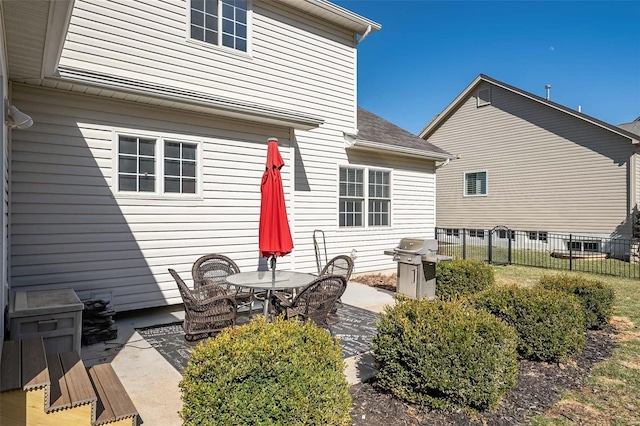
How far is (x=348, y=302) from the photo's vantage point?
6965mm

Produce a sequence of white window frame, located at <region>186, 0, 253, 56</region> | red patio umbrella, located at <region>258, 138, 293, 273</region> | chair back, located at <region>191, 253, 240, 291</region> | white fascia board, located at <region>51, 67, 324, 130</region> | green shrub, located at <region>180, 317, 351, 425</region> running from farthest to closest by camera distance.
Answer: white window frame, located at <region>186, 0, 253, 56</region> → chair back, located at <region>191, 253, 240, 291</region> → white fascia board, located at <region>51, 67, 324, 130</region> → red patio umbrella, located at <region>258, 138, 293, 273</region> → green shrub, located at <region>180, 317, 351, 425</region>

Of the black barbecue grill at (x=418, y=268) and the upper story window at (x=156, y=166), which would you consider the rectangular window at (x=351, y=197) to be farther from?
the upper story window at (x=156, y=166)

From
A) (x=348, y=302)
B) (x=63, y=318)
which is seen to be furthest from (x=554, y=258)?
(x=63, y=318)

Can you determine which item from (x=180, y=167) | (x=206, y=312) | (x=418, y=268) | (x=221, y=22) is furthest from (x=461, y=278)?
(x=221, y=22)

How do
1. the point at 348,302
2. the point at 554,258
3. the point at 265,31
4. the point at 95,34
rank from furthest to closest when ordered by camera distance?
the point at 554,258 < the point at 265,31 < the point at 348,302 < the point at 95,34

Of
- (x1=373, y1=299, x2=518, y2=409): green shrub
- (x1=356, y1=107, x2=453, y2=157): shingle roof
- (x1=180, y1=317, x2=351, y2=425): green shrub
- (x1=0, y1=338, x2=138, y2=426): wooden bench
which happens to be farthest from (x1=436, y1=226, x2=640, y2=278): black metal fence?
(x1=0, y1=338, x2=138, y2=426): wooden bench

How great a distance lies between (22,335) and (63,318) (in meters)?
0.35

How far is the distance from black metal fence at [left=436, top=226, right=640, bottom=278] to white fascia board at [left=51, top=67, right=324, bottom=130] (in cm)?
656

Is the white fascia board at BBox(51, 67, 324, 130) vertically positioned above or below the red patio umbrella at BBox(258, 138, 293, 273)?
above

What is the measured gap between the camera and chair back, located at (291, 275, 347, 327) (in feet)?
14.2

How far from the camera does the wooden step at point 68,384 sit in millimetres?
2443

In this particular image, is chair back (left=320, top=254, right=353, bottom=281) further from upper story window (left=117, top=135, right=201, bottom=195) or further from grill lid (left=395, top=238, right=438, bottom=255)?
upper story window (left=117, top=135, right=201, bottom=195)

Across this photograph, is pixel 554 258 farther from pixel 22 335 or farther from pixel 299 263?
pixel 22 335

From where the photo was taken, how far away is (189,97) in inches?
231
